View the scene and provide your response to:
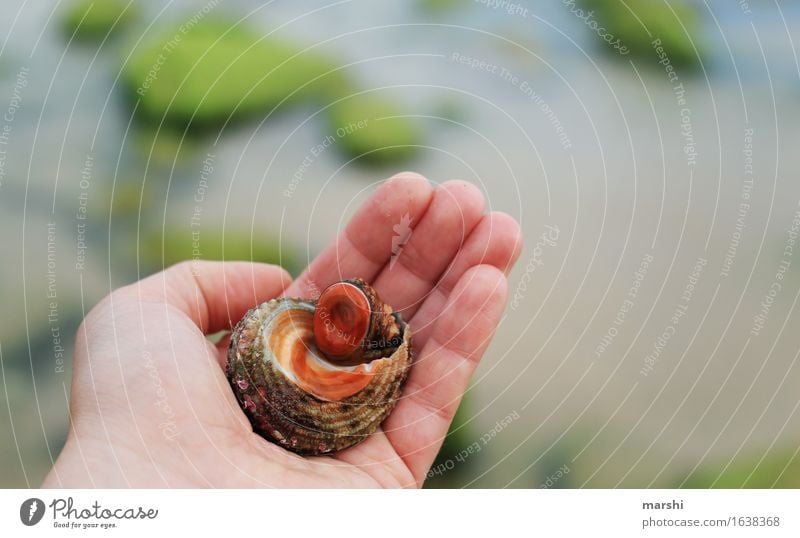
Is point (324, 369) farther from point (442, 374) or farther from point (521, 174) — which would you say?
point (521, 174)

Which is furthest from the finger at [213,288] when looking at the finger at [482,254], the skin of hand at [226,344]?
the finger at [482,254]

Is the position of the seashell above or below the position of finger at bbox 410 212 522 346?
below

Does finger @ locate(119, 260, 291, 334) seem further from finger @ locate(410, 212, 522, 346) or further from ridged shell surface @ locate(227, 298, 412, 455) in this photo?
finger @ locate(410, 212, 522, 346)

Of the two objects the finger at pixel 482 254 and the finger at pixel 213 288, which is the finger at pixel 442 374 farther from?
the finger at pixel 213 288

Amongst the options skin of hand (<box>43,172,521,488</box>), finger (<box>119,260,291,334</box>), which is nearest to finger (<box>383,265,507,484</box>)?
skin of hand (<box>43,172,521,488</box>)

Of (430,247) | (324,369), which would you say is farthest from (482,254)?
(324,369)
